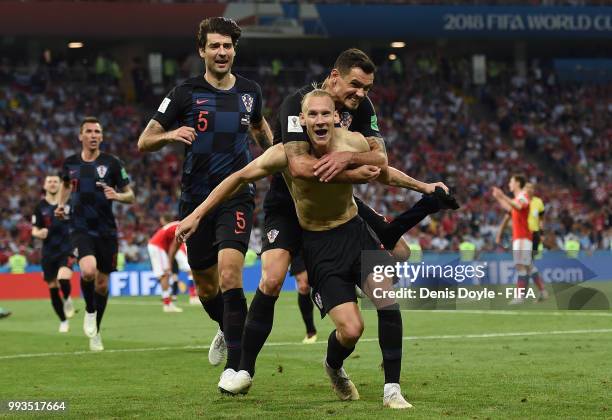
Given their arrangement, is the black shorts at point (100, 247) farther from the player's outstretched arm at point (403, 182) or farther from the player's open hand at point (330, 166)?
the player's open hand at point (330, 166)

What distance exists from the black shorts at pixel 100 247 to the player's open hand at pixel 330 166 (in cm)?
700

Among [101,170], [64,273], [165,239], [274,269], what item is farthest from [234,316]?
[165,239]

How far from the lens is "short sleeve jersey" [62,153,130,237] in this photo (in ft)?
48.7

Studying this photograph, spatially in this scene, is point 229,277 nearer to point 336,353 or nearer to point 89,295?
point 336,353

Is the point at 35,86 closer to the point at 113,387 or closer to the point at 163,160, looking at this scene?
the point at 163,160

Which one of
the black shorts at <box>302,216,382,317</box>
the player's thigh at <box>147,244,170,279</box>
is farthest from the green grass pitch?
the player's thigh at <box>147,244,170,279</box>

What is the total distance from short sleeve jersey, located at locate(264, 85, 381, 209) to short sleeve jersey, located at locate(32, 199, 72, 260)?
1195 centimetres

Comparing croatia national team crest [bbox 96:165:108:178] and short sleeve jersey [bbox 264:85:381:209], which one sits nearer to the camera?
short sleeve jersey [bbox 264:85:381:209]

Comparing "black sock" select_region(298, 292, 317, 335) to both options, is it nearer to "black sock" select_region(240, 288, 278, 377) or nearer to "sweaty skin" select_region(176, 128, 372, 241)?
"black sock" select_region(240, 288, 278, 377)

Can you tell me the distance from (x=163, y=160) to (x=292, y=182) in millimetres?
30333

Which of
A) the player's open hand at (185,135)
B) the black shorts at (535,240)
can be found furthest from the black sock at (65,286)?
the player's open hand at (185,135)

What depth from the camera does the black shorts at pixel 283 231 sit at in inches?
358

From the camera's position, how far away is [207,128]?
10422mm

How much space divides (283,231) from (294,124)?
0.96m
